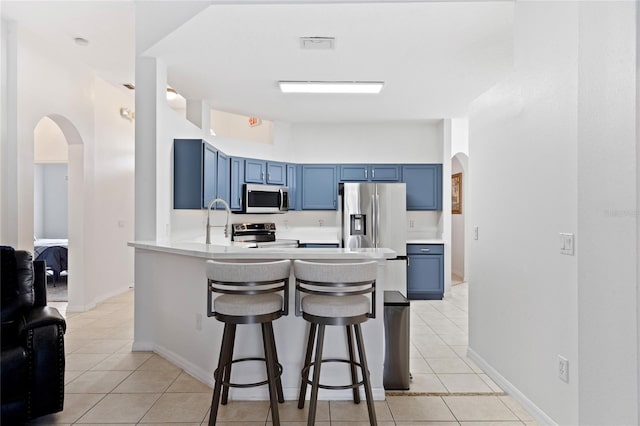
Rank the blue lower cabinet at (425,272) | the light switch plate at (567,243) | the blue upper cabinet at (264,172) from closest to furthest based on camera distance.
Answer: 1. the light switch plate at (567,243)
2. the blue upper cabinet at (264,172)
3. the blue lower cabinet at (425,272)

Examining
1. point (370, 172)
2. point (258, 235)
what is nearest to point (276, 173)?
point (258, 235)

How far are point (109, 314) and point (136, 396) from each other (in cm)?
237

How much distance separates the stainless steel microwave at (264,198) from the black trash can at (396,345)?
119 inches

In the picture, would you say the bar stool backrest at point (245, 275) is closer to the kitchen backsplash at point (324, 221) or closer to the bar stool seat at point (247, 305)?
the bar stool seat at point (247, 305)

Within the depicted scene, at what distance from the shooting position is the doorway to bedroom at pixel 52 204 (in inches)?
229

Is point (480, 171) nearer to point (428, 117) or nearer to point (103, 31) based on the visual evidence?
point (428, 117)

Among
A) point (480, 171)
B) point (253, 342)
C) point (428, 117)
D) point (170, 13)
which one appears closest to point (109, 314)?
point (253, 342)

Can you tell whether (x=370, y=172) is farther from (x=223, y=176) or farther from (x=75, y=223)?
(x=75, y=223)

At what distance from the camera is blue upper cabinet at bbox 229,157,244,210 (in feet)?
16.1

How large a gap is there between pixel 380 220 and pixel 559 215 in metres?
3.28

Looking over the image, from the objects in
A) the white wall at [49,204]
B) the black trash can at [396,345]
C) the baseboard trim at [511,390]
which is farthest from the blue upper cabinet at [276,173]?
the white wall at [49,204]

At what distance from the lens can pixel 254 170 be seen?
5367mm

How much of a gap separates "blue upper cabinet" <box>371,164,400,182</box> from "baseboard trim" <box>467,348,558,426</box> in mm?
3150

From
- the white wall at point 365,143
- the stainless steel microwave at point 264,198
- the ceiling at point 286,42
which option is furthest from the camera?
the white wall at point 365,143
